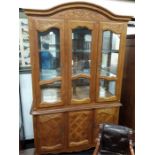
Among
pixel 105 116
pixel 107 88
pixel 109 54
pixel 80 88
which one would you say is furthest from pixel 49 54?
pixel 105 116

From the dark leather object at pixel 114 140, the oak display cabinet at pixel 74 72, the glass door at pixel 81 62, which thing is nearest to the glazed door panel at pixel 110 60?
the oak display cabinet at pixel 74 72

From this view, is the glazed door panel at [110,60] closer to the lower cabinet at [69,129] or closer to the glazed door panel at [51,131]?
the lower cabinet at [69,129]

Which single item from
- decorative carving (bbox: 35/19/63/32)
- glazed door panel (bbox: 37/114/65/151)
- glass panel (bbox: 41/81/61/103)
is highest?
decorative carving (bbox: 35/19/63/32)

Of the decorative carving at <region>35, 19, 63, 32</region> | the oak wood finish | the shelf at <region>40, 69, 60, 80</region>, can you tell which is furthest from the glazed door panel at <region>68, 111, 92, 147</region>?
the decorative carving at <region>35, 19, 63, 32</region>

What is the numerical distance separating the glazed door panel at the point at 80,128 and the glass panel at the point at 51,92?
0.84 feet

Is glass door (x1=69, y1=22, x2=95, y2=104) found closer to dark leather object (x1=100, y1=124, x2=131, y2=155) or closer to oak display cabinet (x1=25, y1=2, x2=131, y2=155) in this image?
oak display cabinet (x1=25, y1=2, x2=131, y2=155)

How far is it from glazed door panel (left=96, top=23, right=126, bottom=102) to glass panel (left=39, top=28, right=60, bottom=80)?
47 cm

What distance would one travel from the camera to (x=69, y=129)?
6.40ft

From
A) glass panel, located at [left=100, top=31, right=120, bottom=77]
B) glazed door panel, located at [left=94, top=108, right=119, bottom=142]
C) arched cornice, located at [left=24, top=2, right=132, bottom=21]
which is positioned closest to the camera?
arched cornice, located at [left=24, top=2, right=132, bottom=21]

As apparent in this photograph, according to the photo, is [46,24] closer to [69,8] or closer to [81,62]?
[69,8]

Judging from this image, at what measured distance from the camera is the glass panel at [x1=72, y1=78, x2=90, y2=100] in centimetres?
195

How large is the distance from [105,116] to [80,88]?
48 cm

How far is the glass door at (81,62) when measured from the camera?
1.79m
